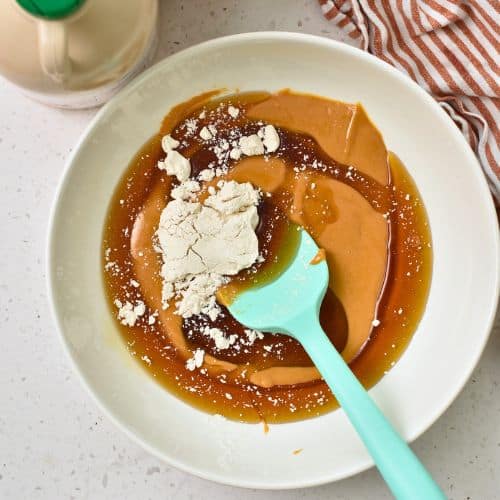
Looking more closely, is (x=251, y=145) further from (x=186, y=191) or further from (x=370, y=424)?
(x=370, y=424)

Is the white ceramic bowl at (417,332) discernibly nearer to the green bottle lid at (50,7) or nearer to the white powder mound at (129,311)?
the white powder mound at (129,311)

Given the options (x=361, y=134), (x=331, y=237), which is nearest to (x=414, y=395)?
(x=331, y=237)

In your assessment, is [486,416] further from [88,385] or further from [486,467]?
[88,385]

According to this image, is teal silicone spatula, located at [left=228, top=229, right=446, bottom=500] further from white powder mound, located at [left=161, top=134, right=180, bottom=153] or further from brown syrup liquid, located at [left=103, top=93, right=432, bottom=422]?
white powder mound, located at [left=161, top=134, right=180, bottom=153]

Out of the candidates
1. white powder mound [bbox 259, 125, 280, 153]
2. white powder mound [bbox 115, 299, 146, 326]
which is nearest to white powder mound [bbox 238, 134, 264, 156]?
white powder mound [bbox 259, 125, 280, 153]

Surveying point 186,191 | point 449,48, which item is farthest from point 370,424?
point 449,48

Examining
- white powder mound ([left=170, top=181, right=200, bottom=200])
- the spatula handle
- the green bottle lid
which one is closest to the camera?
the green bottle lid
